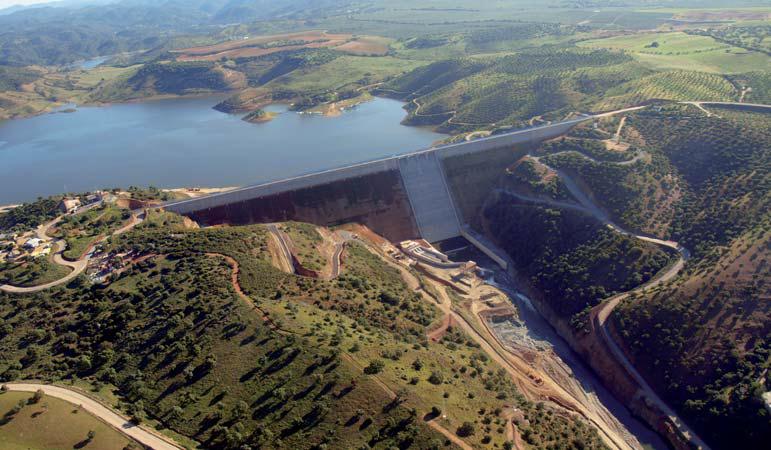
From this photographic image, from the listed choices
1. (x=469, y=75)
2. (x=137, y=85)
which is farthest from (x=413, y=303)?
(x=137, y=85)

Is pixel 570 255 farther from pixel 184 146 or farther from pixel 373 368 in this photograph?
pixel 184 146

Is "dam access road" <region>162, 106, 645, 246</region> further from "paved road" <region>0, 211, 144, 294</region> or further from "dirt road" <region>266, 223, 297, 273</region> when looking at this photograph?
"dirt road" <region>266, 223, 297, 273</region>

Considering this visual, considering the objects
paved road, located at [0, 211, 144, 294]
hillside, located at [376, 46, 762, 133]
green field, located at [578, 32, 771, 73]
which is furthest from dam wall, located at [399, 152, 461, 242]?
green field, located at [578, 32, 771, 73]

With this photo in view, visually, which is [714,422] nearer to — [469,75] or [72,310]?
[72,310]

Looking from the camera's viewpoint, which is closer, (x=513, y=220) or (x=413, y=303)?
(x=413, y=303)

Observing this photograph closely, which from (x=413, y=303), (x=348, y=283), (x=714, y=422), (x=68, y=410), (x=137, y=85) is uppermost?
(x=137, y=85)

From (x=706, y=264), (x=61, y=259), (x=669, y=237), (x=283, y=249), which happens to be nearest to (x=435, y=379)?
(x=283, y=249)
